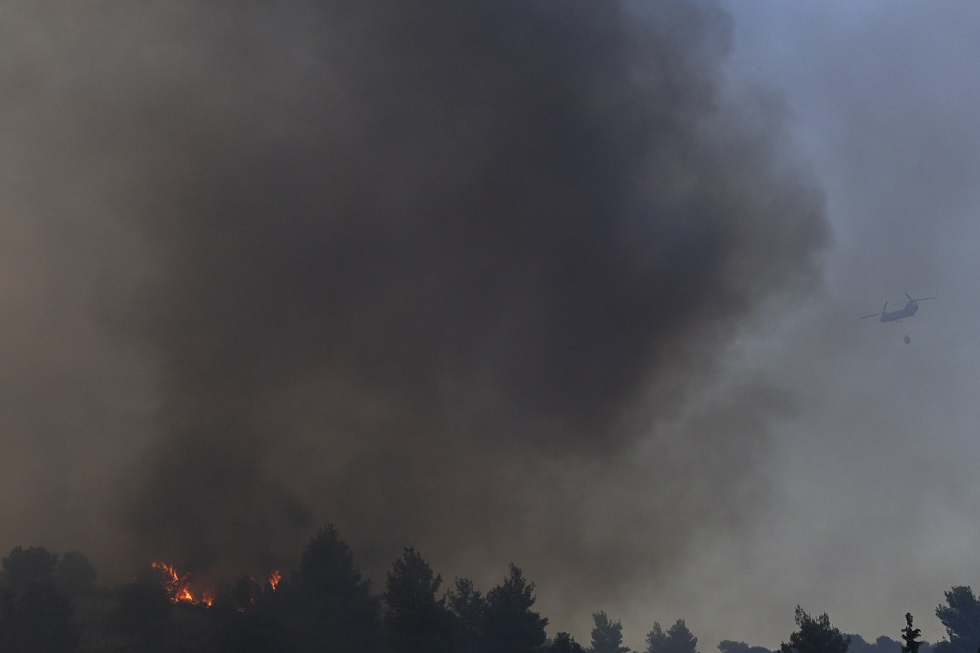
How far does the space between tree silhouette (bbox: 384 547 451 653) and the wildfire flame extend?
2427cm

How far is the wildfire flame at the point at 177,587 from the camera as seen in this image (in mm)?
84938

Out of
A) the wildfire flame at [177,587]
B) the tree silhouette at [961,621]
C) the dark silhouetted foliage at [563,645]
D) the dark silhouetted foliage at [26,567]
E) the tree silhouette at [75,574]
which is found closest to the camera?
the dark silhouetted foliage at [563,645]

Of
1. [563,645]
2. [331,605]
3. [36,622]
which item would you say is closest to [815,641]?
[563,645]

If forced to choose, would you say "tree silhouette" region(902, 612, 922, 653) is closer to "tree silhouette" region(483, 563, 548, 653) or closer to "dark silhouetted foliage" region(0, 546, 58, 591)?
"tree silhouette" region(483, 563, 548, 653)

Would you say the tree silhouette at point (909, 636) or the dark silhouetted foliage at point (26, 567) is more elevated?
the dark silhouetted foliage at point (26, 567)

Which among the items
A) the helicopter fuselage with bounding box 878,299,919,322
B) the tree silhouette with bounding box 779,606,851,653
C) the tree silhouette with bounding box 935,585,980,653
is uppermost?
the helicopter fuselage with bounding box 878,299,919,322

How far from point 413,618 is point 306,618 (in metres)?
9.45

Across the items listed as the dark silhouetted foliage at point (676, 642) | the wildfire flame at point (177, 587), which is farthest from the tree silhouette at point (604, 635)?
the wildfire flame at point (177, 587)

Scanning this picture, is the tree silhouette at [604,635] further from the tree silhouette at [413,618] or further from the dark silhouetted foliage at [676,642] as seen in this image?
the tree silhouette at [413,618]

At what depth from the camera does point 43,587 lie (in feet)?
204

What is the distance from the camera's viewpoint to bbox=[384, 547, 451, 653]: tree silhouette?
212ft

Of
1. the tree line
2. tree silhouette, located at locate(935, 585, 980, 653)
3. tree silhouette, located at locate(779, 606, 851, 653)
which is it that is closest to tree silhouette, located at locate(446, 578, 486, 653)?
the tree line

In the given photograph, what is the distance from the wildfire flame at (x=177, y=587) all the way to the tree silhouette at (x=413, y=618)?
24272 mm

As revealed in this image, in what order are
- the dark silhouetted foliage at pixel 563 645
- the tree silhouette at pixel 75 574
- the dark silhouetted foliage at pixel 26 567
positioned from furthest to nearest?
the tree silhouette at pixel 75 574, the dark silhouetted foliage at pixel 26 567, the dark silhouetted foliage at pixel 563 645
